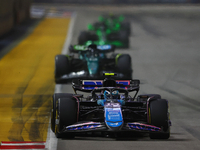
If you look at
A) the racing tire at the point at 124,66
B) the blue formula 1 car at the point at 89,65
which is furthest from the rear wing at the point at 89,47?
the racing tire at the point at 124,66

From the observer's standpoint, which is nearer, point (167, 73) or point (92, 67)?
point (92, 67)

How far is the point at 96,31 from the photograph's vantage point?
2795 cm

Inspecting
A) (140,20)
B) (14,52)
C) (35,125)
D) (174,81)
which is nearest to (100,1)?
(140,20)

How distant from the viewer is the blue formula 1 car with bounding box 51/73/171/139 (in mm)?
9016

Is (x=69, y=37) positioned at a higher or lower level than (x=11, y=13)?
lower

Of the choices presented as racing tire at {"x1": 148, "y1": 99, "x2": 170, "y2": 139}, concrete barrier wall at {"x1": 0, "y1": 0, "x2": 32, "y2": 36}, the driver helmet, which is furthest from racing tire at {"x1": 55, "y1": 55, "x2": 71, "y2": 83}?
concrete barrier wall at {"x1": 0, "y1": 0, "x2": 32, "y2": 36}

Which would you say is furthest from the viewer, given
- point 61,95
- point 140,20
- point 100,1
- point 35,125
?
point 100,1

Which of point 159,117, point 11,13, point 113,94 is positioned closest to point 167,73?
point 113,94

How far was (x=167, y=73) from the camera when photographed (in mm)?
19688

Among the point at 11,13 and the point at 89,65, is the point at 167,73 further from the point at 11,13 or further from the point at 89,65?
the point at 11,13

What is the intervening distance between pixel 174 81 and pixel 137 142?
8929 millimetres

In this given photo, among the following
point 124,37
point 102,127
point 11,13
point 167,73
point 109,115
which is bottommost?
point 167,73

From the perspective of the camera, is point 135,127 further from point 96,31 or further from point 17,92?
point 96,31

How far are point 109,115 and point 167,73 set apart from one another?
1086cm
